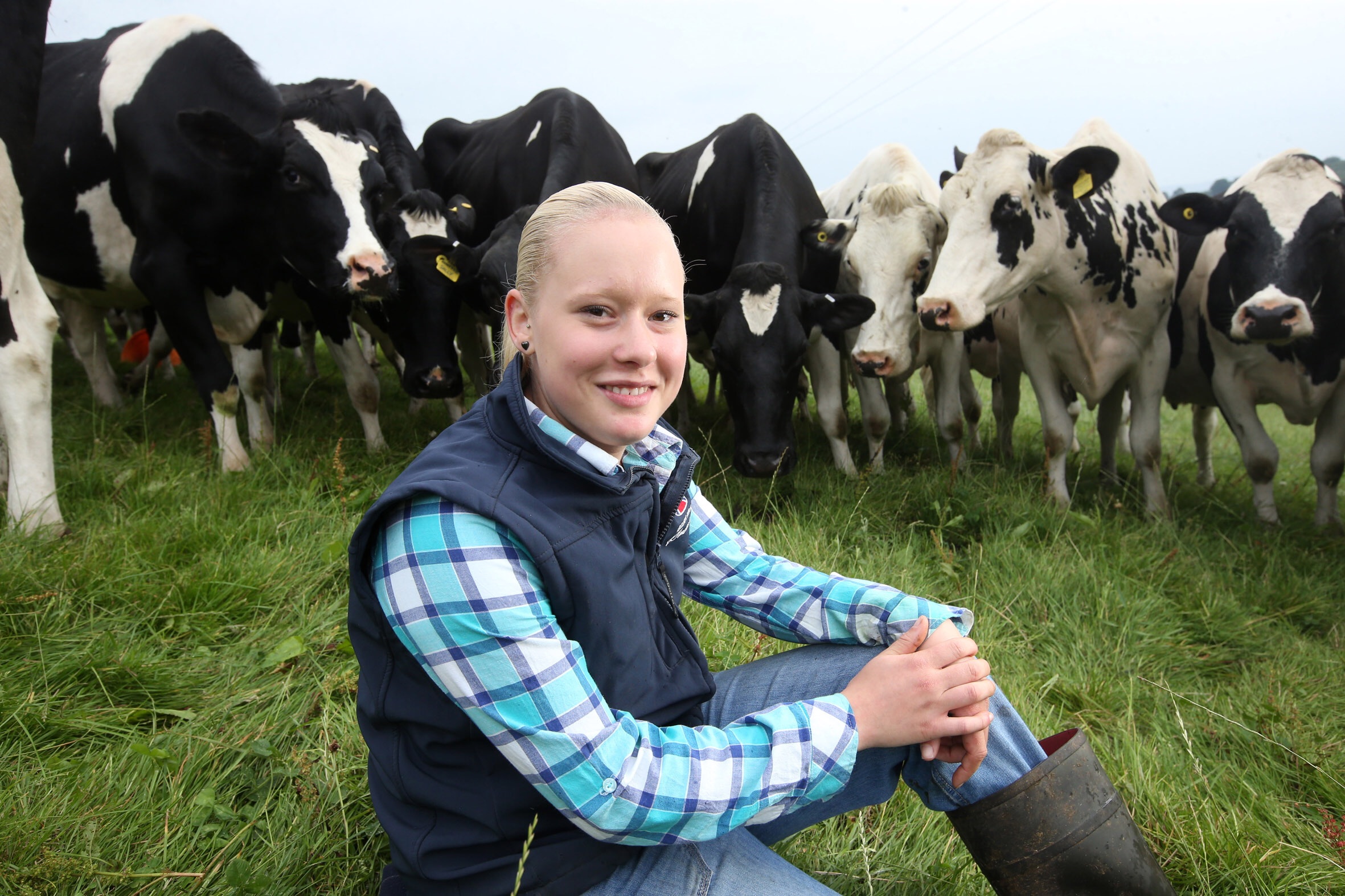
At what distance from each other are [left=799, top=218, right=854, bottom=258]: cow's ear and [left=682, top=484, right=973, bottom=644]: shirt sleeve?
364cm

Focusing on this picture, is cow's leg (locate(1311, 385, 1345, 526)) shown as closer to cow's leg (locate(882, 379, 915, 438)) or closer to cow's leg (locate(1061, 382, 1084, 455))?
cow's leg (locate(1061, 382, 1084, 455))

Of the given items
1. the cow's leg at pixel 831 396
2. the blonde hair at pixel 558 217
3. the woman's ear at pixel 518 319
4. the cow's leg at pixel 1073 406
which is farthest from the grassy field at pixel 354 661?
the cow's leg at pixel 1073 406

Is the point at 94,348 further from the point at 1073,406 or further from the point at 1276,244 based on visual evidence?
the point at 1073,406

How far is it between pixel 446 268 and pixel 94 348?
2.44 metres

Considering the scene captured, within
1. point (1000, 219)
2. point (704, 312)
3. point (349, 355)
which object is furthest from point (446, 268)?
point (1000, 219)

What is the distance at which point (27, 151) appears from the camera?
3424 millimetres

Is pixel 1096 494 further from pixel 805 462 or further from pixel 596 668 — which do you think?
pixel 596 668

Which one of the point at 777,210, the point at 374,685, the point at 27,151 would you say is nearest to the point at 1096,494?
the point at 777,210

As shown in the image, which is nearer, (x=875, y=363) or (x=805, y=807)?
(x=805, y=807)

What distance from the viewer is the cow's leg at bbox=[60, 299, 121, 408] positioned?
18.9 feet

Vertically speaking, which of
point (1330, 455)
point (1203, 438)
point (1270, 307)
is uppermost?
point (1270, 307)

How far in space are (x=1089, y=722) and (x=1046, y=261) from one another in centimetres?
283

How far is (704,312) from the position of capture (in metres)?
4.88

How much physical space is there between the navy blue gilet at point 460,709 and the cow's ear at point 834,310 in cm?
351
